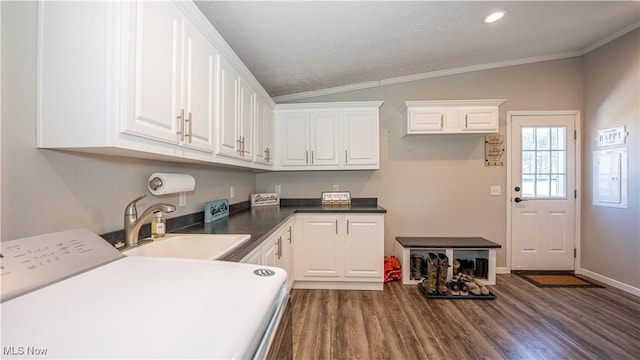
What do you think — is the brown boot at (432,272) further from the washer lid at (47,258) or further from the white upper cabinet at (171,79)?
the washer lid at (47,258)

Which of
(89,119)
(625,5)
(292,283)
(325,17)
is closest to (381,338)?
(292,283)

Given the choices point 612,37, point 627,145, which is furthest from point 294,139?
point 612,37

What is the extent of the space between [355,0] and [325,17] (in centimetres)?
25

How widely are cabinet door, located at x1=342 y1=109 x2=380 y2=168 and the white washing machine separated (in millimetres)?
2483

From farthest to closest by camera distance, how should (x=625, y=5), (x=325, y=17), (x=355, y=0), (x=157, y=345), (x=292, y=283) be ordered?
(x=292, y=283) → (x=625, y=5) → (x=325, y=17) → (x=355, y=0) → (x=157, y=345)

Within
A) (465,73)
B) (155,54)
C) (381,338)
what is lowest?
(381,338)

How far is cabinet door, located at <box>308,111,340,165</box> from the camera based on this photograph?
3.15 m

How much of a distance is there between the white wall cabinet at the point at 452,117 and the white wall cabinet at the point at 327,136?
1.53 ft

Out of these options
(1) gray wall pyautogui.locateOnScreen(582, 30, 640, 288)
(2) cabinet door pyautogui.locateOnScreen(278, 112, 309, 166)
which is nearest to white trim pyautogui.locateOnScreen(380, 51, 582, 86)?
(1) gray wall pyautogui.locateOnScreen(582, 30, 640, 288)

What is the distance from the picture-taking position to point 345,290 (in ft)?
9.33

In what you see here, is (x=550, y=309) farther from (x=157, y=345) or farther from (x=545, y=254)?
(x=157, y=345)

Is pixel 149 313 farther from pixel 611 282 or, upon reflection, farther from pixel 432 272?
pixel 611 282

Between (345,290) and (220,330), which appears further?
(345,290)

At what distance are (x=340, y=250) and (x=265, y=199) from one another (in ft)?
3.82
